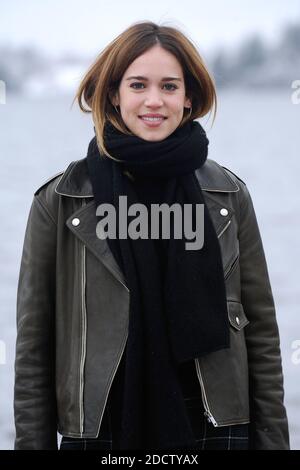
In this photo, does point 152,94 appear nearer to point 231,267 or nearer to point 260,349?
point 231,267

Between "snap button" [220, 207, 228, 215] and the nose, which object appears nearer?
the nose

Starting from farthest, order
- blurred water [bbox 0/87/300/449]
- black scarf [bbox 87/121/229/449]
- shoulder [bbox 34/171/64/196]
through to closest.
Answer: blurred water [bbox 0/87/300/449] < shoulder [bbox 34/171/64/196] < black scarf [bbox 87/121/229/449]

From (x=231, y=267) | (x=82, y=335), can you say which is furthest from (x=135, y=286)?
(x=231, y=267)

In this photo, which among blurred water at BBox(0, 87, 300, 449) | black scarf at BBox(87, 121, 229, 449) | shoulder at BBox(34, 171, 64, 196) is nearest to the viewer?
black scarf at BBox(87, 121, 229, 449)

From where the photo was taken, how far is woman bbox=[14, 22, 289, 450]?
2682 mm

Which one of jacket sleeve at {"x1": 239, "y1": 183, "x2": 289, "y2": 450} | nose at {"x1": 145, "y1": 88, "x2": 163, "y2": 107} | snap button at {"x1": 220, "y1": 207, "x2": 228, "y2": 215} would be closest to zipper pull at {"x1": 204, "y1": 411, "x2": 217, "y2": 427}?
jacket sleeve at {"x1": 239, "y1": 183, "x2": 289, "y2": 450}

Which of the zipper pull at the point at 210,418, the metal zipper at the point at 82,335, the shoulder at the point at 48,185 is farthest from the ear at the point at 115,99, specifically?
the zipper pull at the point at 210,418

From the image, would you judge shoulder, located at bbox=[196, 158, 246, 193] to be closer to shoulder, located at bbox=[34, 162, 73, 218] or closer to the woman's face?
the woman's face

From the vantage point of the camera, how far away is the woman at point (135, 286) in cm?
268

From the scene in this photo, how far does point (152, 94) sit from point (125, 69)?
11 cm

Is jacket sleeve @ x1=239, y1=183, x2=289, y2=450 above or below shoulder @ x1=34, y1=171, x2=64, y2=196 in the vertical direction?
below

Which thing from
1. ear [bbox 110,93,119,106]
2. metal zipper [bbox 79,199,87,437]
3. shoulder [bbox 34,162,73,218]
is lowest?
metal zipper [bbox 79,199,87,437]
